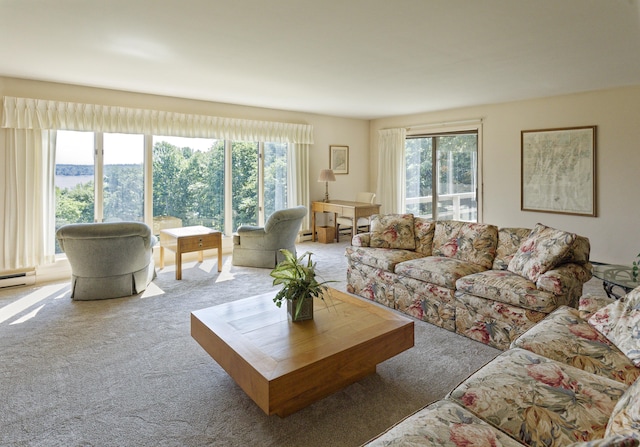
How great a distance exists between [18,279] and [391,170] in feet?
20.5

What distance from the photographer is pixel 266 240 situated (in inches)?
203

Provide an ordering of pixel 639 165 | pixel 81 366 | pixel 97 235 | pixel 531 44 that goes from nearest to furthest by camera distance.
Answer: pixel 81 366, pixel 531 44, pixel 97 235, pixel 639 165

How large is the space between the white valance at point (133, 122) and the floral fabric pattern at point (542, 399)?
517 cm

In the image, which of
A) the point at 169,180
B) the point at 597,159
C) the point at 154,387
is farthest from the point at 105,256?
the point at 597,159

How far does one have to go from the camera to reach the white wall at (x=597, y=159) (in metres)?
4.84

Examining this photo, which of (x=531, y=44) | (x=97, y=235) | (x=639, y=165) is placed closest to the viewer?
(x=531, y=44)

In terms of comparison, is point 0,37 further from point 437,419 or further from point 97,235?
point 437,419

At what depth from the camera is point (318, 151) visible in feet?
24.3

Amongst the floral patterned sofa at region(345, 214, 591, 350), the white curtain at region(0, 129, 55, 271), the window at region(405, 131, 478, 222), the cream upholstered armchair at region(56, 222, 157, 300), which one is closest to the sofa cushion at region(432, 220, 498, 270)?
the floral patterned sofa at region(345, 214, 591, 350)

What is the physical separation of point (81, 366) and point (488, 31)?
3895 mm

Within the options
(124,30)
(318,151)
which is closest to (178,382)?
(124,30)

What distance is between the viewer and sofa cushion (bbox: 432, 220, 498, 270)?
3441 millimetres

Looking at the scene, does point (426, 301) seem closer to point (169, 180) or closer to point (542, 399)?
point (542, 399)

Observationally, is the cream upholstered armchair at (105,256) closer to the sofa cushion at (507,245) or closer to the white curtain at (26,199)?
the white curtain at (26,199)
